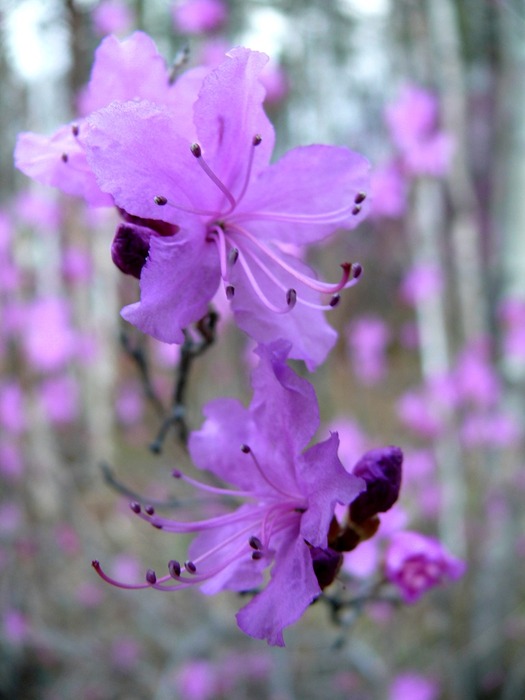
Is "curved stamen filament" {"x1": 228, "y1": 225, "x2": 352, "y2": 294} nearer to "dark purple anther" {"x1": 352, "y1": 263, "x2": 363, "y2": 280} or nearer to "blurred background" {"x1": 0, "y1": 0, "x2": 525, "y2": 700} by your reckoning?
"dark purple anther" {"x1": 352, "y1": 263, "x2": 363, "y2": 280}

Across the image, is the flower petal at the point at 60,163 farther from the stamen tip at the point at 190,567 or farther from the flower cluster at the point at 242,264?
the stamen tip at the point at 190,567

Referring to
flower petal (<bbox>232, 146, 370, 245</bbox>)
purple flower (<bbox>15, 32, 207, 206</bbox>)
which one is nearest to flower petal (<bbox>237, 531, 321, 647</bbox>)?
flower petal (<bbox>232, 146, 370, 245</bbox>)

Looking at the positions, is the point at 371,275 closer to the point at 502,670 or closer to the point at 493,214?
the point at 493,214

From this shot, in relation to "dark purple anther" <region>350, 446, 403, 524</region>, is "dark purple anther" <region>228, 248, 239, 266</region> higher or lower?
higher

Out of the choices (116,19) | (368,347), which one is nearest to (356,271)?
(116,19)

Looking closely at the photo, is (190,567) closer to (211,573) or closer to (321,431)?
(211,573)

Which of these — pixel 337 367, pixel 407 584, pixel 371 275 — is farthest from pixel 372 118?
pixel 407 584

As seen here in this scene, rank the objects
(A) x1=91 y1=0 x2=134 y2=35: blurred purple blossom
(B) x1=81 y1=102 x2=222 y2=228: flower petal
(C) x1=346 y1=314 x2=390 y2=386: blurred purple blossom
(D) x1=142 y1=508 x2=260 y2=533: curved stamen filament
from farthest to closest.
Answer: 1. (C) x1=346 y1=314 x2=390 y2=386: blurred purple blossom
2. (A) x1=91 y1=0 x2=134 y2=35: blurred purple blossom
3. (D) x1=142 y1=508 x2=260 y2=533: curved stamen filament
4. (B) x1=81 y1=102 x2=222 y2=228: flower petal
